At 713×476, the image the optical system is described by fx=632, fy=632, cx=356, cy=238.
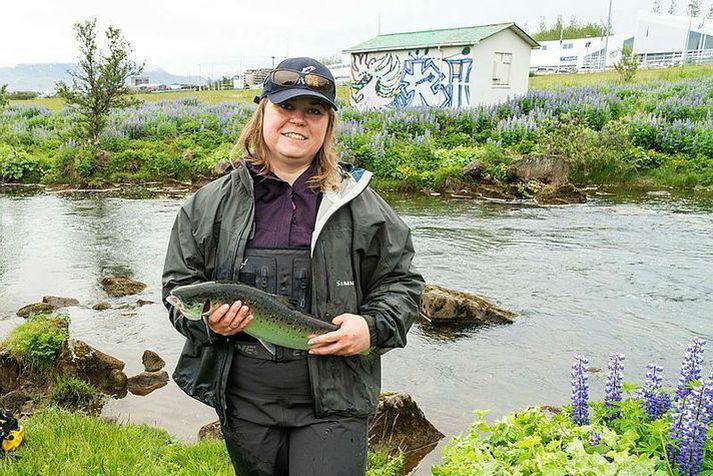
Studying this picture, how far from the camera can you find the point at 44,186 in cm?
2311

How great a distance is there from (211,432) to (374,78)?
99.0ft

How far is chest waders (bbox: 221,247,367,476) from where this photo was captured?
2.91m

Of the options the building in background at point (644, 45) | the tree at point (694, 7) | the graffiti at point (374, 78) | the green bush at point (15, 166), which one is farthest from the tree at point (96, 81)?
the tree at point (694, 7)

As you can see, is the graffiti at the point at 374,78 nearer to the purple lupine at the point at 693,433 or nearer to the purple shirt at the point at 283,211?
the purple lupine at the point at 693,433

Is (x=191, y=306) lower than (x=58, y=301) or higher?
higher

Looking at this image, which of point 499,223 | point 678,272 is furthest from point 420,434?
point 499,223

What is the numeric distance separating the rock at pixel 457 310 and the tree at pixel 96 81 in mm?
19484

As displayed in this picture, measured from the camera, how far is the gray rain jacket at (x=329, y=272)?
9.58 ft

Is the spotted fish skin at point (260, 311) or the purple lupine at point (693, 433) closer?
the spotted fish skin at point (260, 311)

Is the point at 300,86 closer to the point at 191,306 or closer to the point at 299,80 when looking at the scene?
the point at 299,80

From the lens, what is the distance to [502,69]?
103 ft

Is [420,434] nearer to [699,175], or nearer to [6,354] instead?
[6,354]

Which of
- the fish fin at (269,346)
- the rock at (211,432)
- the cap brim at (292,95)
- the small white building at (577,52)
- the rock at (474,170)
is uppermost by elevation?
the small white building at (577,52)

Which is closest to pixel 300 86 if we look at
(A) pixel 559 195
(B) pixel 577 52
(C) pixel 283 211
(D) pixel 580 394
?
(C) pixel 283 211
